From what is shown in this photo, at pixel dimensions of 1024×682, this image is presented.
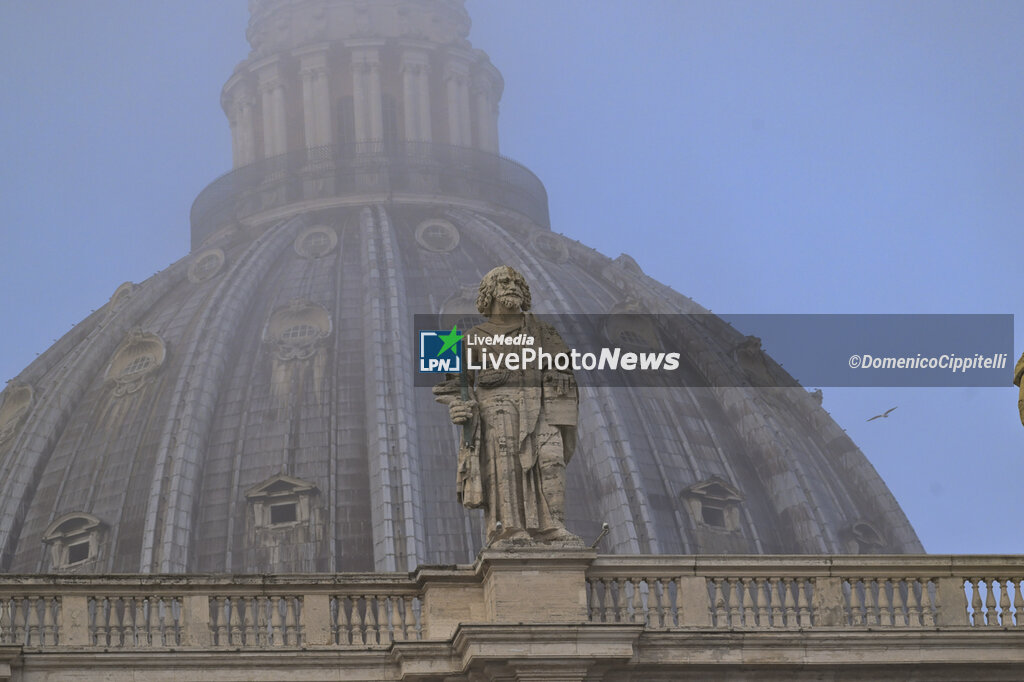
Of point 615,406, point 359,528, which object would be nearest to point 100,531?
point 359,528

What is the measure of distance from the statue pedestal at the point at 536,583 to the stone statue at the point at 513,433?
312 millimetres

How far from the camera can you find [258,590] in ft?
88.6

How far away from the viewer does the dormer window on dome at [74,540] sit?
79.7 m

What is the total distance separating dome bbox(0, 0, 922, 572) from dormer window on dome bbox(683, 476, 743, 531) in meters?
0.09

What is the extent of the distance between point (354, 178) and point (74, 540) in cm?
2449

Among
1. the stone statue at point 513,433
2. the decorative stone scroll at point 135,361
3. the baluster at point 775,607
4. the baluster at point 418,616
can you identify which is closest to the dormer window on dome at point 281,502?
the decorative stone scroll at point 135,361

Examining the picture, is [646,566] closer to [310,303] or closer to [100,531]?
[100,531]

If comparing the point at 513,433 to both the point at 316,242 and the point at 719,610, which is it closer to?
the point at 719,610

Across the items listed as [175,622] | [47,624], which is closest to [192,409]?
[175,622]

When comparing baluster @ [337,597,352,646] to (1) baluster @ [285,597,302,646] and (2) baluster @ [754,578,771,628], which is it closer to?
(1) baluster @ [285,597,302,646]

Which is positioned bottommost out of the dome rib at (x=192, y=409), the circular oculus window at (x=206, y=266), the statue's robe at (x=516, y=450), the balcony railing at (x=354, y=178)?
the statue's robe at (x=516, y=450)

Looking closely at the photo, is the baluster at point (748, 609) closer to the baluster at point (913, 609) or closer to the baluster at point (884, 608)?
the baluster at point (884, 608)

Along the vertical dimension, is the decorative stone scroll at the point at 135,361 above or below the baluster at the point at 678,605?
above

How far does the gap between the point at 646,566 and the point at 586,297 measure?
2586 inches
